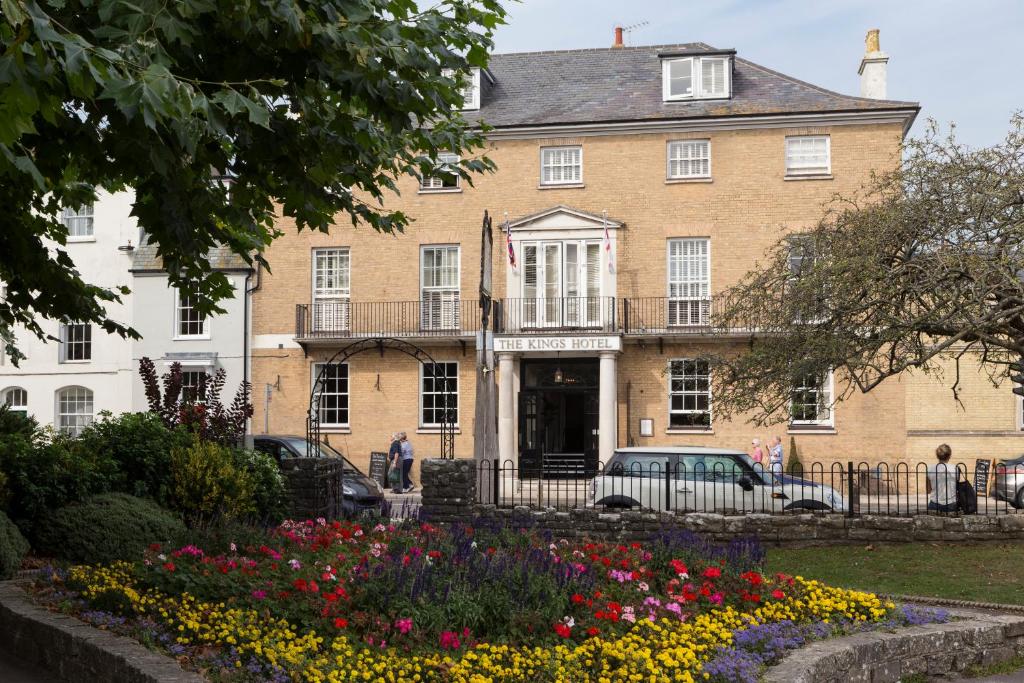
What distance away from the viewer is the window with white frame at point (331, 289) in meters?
31.3

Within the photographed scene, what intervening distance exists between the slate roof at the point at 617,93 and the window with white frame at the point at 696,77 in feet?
0.87

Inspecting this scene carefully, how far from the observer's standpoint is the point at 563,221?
30.3 meters

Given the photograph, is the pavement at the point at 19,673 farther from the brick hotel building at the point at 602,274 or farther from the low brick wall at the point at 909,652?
the brick hotel building at the point at 602,274

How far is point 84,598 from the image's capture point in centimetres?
824

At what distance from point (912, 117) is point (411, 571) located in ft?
82.1

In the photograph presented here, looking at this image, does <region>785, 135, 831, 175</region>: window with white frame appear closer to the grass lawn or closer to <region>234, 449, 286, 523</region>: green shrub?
the grass lawn

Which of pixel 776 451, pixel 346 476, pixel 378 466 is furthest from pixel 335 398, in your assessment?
pixel 346 476

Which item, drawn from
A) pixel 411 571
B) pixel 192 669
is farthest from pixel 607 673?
pixel 192 669

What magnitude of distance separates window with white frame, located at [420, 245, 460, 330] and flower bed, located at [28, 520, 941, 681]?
2148 centimetres

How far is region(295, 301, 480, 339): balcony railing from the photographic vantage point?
30.7 meters

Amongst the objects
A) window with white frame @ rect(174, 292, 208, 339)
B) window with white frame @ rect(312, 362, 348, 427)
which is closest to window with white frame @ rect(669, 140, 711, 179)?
window with white frame @ rect(312, 362, 348, 427)

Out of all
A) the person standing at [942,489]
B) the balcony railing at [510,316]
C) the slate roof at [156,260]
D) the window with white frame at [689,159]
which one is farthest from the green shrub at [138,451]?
the window with white frame at [689,159]

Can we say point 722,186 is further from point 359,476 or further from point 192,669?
point 192,669

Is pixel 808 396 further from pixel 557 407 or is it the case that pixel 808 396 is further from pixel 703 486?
pixel 557 407
